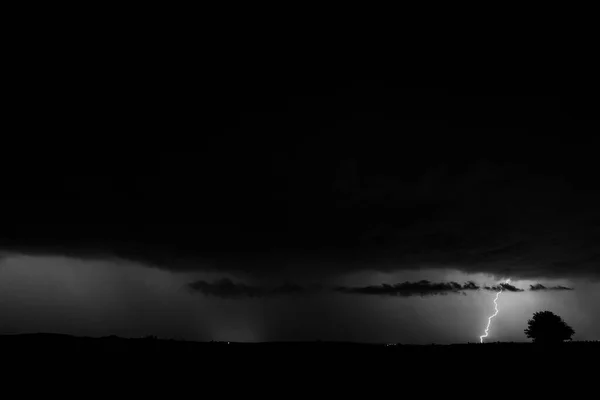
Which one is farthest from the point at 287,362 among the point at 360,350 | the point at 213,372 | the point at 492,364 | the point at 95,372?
the point at 492,364

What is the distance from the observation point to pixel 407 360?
16297mm

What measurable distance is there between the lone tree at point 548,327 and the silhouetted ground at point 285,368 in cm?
5514

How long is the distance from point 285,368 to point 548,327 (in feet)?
228

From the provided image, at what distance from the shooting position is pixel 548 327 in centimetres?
6391

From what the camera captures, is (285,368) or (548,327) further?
(548,327)

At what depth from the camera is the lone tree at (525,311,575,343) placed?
62.2 m

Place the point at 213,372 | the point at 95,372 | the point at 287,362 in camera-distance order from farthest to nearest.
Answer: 1. the point at 287,362
2. the point at 213,372
3. the point at 95,372

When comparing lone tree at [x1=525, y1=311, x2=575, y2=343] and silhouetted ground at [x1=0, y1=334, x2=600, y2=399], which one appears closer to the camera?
silhouetted ground at [x1=0, y1=334, x2=600, y2=399]

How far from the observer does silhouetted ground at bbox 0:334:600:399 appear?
12367 mm

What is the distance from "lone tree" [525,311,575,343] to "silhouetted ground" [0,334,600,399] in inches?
2171

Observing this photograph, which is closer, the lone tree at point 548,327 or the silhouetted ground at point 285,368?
the silhouetted ground at point 285,368

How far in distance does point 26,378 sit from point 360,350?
14.2m

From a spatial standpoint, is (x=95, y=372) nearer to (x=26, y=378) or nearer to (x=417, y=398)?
(x=26, y=378)

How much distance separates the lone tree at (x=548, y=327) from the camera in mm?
62188
